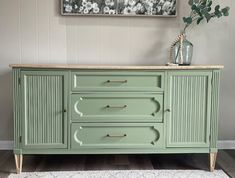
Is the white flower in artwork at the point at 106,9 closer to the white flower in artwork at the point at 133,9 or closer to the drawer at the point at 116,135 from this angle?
the white flower in artwork at the point at 133,9

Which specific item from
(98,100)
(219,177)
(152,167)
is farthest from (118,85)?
(219,177)

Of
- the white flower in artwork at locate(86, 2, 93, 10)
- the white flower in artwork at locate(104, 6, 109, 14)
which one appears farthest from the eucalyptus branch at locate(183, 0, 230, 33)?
the white flower in artwork at locate(86, 2, 93, 10)

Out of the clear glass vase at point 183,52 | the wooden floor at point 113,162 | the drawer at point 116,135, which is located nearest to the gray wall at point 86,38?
the clear glass vase at point 183,52

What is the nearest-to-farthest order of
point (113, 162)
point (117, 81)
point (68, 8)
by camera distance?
point (117, 81) < point (113, 162) < point (68, 8)

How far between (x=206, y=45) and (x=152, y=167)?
1237 mm

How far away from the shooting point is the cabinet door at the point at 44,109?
2.41 meters

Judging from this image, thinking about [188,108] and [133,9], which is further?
[133,9]

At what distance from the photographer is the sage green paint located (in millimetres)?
2416

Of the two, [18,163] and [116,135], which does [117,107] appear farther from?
[18,163]

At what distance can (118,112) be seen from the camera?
2453 millimetres

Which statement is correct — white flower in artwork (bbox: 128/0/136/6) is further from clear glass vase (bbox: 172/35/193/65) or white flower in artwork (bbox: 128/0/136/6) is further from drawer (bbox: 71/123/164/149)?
drawer (bbox: 71/123/164/149)

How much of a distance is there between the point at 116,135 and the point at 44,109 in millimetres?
586

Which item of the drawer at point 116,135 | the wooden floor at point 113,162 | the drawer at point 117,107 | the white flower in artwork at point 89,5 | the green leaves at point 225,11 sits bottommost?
the wooden floor at point 113,162

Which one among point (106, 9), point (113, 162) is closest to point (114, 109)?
point (113, 162)
